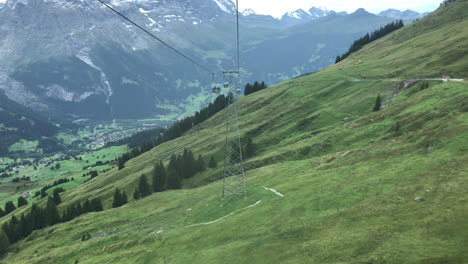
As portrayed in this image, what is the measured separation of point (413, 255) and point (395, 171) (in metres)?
21.2

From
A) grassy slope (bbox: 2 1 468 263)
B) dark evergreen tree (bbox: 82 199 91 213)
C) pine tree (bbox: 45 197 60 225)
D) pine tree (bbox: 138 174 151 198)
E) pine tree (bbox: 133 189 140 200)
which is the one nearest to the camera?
grassy slope (bbox: 2 1 468 263)

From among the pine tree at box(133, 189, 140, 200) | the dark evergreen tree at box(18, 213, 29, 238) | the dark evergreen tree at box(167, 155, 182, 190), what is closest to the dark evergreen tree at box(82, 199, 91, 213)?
the pine tree at box(133, 189, 140, 200)

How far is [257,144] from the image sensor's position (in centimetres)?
13225

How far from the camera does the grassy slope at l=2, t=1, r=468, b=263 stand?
98.3ft

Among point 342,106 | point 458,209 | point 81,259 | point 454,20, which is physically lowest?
point 81,259

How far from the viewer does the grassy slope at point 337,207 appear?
30.0 m

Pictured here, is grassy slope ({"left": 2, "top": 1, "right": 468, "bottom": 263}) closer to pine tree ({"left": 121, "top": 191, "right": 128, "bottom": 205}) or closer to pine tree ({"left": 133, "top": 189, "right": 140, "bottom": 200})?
pine tree ({"left": 121, "top": 191, "right": 128, "bottom": 205})

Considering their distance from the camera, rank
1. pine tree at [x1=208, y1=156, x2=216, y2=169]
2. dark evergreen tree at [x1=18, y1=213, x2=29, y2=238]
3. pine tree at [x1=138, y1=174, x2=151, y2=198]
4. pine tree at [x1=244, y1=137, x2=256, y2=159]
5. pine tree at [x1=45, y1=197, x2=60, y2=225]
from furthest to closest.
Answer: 1. pine tree at [x1=208, y1=156, x2=216, y2=169]
2. pine tree at [x1=45, y1=197, x2=60, y2=225]
3. pine tree at [x1=138, y1=174, x2=151, y2=198]
4. pine tree at [x1=244, y1=137, x2=256, y2=159]
5. dark evergreen tree at [x1=18, y1=213, x2=29, y2=238]

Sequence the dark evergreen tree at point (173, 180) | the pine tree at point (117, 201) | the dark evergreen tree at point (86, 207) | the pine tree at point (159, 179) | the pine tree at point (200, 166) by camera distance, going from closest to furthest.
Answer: the pine tree at point (117, 201), the dark evergreen tree at point (173, 180), the dark evergreen tree at point (86, 207), the pine tree at point (159, 179), the pine tree at point (200, 166)

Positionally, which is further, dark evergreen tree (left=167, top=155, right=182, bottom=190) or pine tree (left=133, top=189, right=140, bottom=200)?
pine tree (left=133, top=189, right=140, bottom=200)

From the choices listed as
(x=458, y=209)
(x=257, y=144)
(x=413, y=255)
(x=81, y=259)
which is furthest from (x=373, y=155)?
(x=257, y=144)

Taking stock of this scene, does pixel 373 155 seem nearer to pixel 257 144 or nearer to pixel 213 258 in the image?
pixel 213 258

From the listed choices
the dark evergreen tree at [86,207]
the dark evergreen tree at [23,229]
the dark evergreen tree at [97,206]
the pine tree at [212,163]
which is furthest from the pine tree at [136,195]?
the dark evergreen tree at [23,229]

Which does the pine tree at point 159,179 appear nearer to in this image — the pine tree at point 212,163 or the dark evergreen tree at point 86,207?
the pine tree at point 212,163
